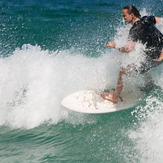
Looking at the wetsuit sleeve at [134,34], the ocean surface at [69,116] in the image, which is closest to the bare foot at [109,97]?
the ocean surface at [69,116]

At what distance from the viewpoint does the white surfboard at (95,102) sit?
15.6 feet

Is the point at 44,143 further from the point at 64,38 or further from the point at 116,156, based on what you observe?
the point at 64,38

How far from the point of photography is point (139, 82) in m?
5.38

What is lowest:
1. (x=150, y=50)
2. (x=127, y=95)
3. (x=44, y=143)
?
(x=44, y=143)

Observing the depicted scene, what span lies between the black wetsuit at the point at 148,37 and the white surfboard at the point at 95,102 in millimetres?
770

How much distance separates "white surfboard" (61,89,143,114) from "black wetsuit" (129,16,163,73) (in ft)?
2.52

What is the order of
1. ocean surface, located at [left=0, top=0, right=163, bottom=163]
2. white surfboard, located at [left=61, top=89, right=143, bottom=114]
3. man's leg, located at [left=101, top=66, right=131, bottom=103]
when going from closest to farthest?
ocean surface, located at [left=0, top=0, right=163, bottom=163], man's leg, located at [left=101, top=66, right=131, bottom=103], white surfboard, located at [left=61, top=89, right=143, bottom=114]

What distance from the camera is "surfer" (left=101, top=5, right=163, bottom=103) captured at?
14.1 ft

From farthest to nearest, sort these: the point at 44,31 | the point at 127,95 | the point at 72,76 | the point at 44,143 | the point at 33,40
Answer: the point at 44,31 → the point at 33,40 → the point at 72,76 → the point at 127,95 → the point at 44,143

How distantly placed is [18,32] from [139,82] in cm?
665

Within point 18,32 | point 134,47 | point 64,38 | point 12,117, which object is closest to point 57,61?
point 12,117

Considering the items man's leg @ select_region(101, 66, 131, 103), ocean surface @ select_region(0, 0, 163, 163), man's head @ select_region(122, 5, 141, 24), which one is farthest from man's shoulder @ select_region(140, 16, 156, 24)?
man's leg @ select_region(101, 66, 131, 103)

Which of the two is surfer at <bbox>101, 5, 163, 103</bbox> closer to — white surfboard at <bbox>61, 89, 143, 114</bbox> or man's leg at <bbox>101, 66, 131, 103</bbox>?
man's leg at <bbox>101, 66, 131, 103</bbox>

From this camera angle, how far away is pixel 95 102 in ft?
16.4
